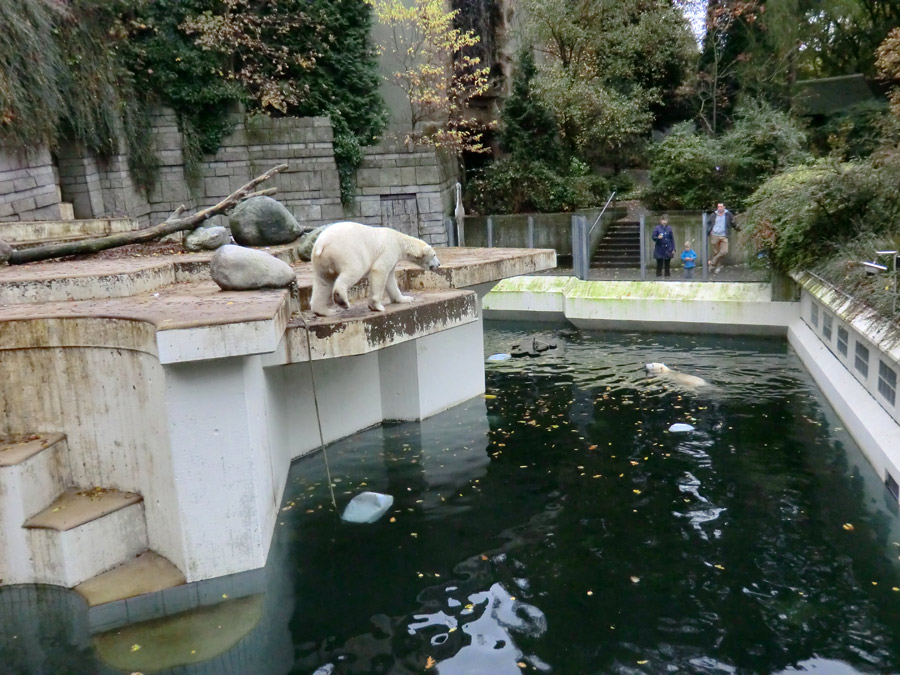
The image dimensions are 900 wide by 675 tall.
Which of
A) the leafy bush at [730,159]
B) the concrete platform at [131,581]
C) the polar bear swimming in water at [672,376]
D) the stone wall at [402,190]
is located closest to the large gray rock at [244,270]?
the concrete platform at [131,581]

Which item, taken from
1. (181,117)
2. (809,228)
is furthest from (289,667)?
(181,117)

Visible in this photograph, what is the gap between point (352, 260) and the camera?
739 cm

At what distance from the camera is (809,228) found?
1291cm

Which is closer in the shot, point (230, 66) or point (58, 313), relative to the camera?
point (58, 313)

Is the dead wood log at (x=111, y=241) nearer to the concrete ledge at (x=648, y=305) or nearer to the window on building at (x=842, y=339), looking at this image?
the window on building at (x=842, y=339)

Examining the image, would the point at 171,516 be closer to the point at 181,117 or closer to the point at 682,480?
the point at 682,480

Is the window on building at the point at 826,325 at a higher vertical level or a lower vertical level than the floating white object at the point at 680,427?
higher

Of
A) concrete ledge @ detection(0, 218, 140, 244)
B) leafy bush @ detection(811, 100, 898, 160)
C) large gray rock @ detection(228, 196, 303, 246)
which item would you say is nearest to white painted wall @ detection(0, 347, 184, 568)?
large gray rock @ detection(228, 196, 303, 246)

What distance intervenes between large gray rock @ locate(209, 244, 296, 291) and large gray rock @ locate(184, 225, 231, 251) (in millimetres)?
2850

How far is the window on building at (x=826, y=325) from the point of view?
11.3 meters

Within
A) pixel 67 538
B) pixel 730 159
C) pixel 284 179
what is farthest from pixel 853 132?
pixel 67 538

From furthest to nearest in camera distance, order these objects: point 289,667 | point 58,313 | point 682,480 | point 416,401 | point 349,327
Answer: point 416,401 < point 682,480 < point 349,327 < point 58,313 < point 289,667

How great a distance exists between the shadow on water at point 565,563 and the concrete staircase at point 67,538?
199 millimetres

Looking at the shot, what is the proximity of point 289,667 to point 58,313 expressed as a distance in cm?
351
